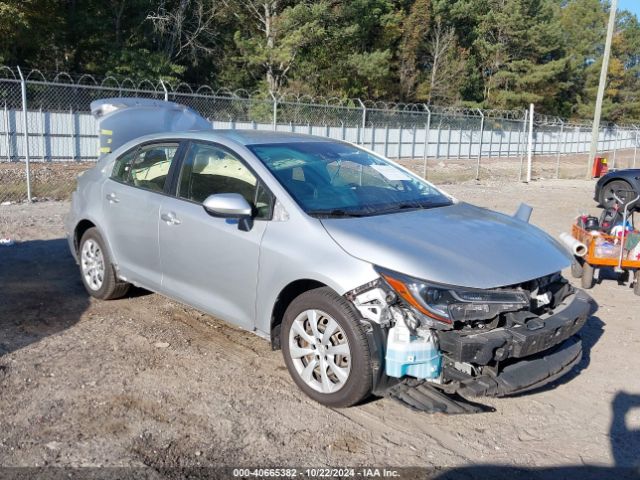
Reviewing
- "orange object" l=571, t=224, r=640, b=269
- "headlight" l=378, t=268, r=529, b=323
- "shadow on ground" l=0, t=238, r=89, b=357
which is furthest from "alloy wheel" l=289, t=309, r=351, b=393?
"orange object" l=571, t=224, r=640, b=269

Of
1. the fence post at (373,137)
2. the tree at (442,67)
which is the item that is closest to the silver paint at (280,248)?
the fence post at (373,137)

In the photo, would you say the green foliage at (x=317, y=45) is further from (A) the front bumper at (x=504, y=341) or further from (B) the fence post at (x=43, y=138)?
(A) the front bumper at (x=504, y=341)

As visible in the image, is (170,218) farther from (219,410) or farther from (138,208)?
(219,410)

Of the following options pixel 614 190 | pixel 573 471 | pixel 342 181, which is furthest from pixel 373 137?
pixel 573 471

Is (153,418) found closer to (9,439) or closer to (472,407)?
(9,439)

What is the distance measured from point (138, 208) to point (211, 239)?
1045mm

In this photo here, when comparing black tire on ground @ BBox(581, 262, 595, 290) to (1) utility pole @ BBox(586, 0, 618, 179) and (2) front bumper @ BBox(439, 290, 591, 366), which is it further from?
(1) utility pole @ BBox(586, 0, 618, 179)

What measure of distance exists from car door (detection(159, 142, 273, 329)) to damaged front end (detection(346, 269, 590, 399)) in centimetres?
96

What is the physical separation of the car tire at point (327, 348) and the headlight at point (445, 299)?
31cm

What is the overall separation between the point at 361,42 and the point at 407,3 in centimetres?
647

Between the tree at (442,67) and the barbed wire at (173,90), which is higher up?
the tree at (442,67)

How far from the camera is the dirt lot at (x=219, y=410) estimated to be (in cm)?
353

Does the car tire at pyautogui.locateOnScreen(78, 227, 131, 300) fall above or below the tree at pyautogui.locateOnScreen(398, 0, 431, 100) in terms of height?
below

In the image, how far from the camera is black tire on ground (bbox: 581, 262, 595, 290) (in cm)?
733
